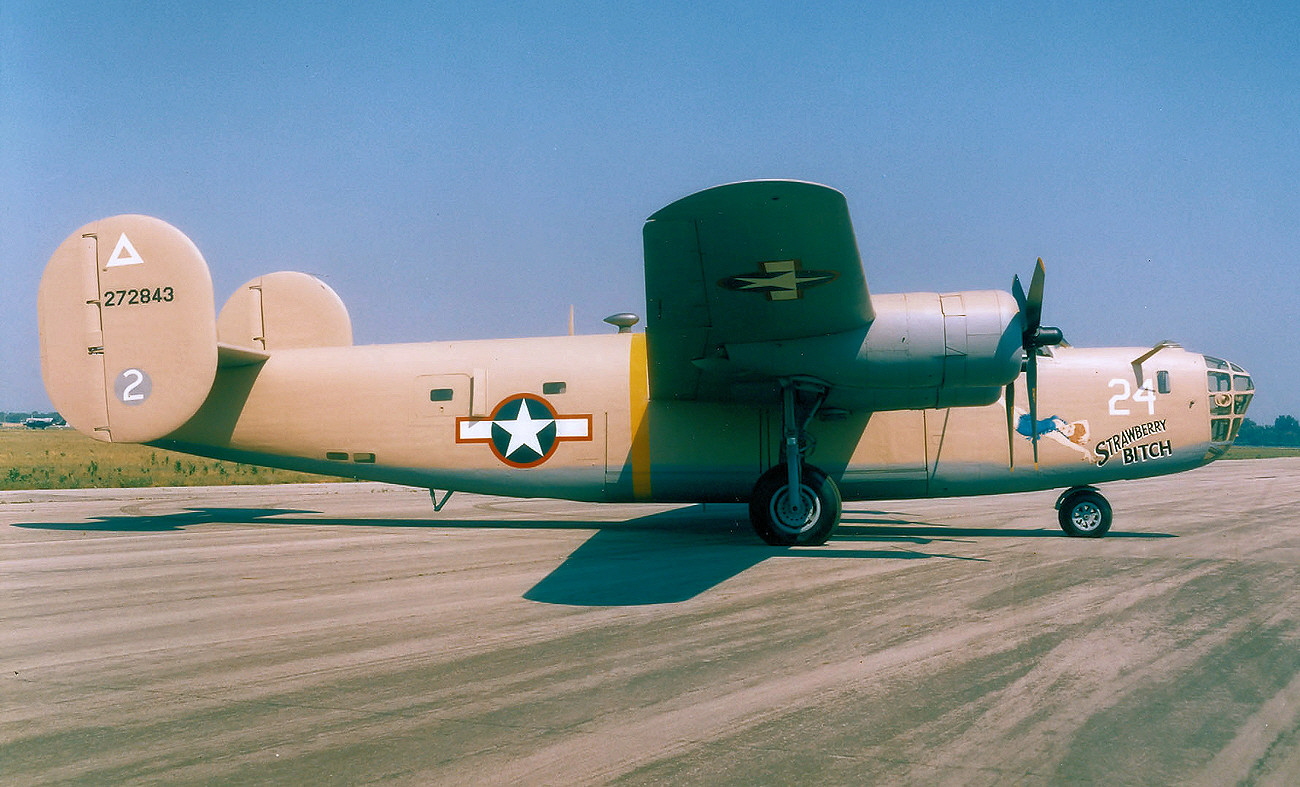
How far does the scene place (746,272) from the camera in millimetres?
8625

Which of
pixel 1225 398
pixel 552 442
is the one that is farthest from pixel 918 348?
pixel 1225 398

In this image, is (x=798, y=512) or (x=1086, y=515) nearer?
(x=798, y=512)

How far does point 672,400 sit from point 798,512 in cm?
264

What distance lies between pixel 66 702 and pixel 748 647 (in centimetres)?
392

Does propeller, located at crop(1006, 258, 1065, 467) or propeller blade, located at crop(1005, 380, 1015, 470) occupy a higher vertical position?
propeller, located at crop(1006, 258, 1065, 467)

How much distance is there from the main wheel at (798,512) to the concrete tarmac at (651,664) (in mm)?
267

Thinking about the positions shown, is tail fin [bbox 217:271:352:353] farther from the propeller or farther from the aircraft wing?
the propeller

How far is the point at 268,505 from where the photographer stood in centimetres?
1814

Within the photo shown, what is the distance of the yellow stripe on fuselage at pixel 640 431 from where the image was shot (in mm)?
12203

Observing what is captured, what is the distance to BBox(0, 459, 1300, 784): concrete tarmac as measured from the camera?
359 cm

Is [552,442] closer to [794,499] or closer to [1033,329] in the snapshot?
[794,499]

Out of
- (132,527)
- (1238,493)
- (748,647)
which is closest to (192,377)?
(132,527)

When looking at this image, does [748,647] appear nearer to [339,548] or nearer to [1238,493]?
[339,548]

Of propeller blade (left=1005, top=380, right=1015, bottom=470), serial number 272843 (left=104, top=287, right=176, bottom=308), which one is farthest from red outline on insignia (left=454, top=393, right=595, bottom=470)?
propeller blade (left=1005, top=380, right=1015, bottom=470)
